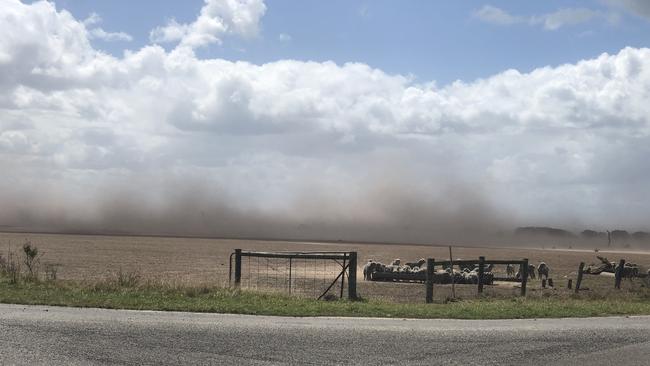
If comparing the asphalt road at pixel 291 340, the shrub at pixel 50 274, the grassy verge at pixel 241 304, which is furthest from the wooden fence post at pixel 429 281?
the shrub at pixel 50 274

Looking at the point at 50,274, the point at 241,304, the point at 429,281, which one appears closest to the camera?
the point at 241,304

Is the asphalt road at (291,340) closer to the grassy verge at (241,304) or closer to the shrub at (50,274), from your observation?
the grassy verge at (241,304)

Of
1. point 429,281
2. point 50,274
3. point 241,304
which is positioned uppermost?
point 429,281

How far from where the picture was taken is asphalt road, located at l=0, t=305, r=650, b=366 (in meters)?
11.5

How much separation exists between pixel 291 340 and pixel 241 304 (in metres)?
5.55

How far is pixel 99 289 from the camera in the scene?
67.4 feet

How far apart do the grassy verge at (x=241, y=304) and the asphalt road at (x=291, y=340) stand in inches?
47.0

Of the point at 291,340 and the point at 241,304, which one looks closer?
the point at 291,340

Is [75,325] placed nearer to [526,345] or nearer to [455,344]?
[455,344]

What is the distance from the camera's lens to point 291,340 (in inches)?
512

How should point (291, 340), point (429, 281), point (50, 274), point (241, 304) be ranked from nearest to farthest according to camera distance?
point (291, 340) < point (241, 304) < point (429, 281) < point (50, 274)

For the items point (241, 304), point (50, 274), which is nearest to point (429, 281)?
point (241, 304)

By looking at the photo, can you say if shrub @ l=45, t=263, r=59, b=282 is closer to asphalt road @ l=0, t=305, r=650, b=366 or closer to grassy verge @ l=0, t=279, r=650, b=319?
grassy verge @ l=0, t=279, r=650, b=319

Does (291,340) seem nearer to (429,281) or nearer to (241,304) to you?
(241,304)
